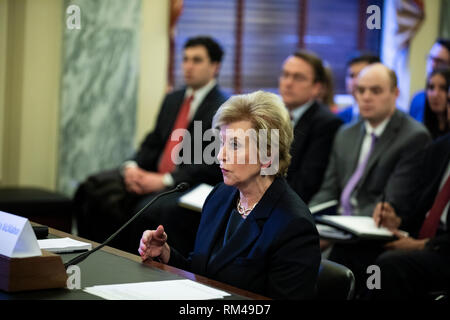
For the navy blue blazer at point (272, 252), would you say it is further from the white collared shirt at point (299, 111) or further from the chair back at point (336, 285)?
the white collared shirt at point (299, 111)

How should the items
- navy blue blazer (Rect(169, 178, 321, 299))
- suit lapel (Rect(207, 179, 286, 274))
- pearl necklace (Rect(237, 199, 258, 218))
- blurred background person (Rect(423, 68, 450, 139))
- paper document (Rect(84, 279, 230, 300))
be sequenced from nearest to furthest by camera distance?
paper document (Rect(84, 279, 230, 300)) → navy blue blazer (Rect(169, 178, 321, 299)) → suit lapel (Rect(207, 179, 286, 274)) → pearl necklace (Rect(237, 199, 258, 218)) → blurred background person (Rect(423, 68, 450, 139))

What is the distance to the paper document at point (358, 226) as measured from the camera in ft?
12.0

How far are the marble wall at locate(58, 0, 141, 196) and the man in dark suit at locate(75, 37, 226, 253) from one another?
757mm

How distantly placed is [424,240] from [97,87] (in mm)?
3518

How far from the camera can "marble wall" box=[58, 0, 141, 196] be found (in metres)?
6.25

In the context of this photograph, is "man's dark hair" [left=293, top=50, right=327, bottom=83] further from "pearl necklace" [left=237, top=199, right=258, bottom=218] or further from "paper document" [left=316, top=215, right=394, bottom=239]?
"pearl necklace" [left=237, top=199, right=258, bottom=218]

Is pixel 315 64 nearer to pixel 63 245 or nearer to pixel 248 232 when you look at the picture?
pixel 248 232

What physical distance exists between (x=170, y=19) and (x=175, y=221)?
2733 millimetres

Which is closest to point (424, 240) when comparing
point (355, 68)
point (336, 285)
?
point (336, 285)

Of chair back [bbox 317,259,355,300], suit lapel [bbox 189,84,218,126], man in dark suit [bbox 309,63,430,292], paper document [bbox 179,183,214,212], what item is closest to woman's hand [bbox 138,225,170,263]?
chair back [bbox 317,259,355,300]

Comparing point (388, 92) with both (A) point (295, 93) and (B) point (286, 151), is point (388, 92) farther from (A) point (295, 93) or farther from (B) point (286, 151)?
(B) point (286, 151)

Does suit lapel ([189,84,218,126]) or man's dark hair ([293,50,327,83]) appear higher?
man's dark hair ([293,50,327,83])

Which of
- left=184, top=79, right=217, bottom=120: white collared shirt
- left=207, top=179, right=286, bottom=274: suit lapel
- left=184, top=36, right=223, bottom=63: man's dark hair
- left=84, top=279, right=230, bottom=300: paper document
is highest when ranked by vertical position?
left=184, top=36, right=223, bottom=63: man's dark hair
